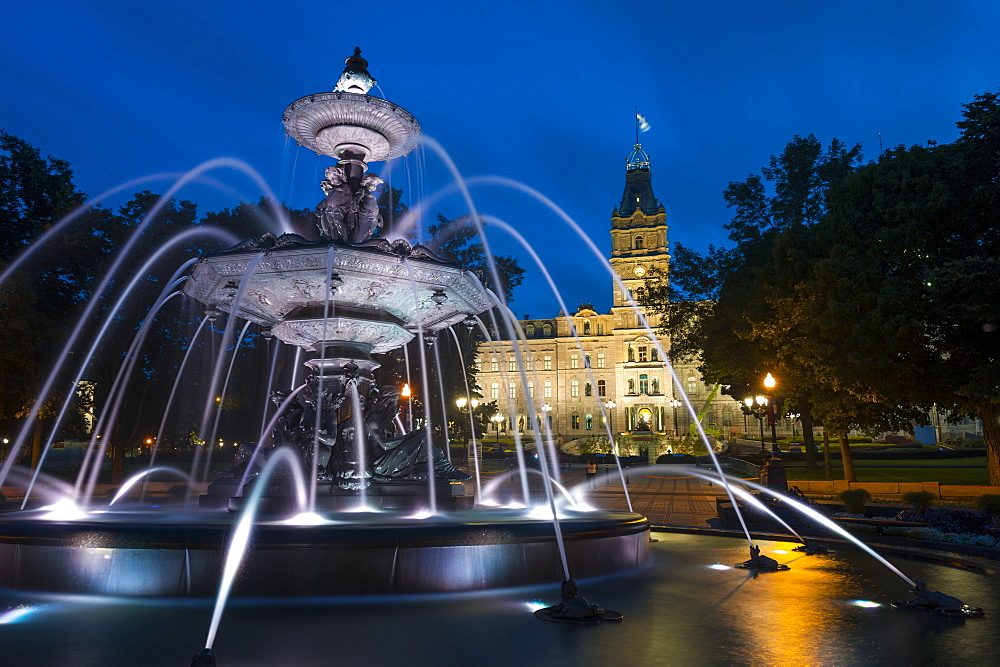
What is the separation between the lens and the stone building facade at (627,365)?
308ft

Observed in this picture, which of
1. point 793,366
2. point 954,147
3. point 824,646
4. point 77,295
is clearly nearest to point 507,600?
point 824,646

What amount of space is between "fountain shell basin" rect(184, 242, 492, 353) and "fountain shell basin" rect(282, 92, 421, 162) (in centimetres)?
268

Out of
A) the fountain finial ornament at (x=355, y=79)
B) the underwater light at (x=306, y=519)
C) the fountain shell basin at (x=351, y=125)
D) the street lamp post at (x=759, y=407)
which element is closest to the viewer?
the underwater light at (x=306, y=519)

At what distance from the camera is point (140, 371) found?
2958 cm

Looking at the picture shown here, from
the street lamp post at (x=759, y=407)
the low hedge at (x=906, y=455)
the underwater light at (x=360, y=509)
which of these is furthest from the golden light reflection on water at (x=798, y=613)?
the low hedge at (x=906, y=455)

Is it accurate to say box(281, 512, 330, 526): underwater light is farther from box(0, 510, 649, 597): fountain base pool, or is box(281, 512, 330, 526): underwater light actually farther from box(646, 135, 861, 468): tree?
box(646, 135, 861, 468): tree

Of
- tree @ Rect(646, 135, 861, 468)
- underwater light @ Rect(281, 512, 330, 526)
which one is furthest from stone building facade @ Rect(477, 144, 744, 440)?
underwater light @ Rect(281, 512, 330, 526)

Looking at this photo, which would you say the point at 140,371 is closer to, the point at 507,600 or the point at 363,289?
the point at 363,289

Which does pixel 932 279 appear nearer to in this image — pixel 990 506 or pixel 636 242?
pixel 990 506

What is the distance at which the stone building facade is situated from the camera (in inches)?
3691

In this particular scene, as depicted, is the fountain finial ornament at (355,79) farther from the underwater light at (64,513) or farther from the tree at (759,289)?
the tree at (759,289)

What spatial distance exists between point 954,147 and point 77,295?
3039 centimetres

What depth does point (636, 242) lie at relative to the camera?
9625cm

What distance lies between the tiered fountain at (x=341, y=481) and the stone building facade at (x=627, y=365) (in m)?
78.2
